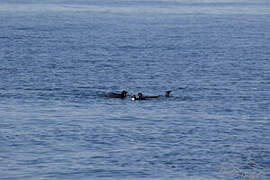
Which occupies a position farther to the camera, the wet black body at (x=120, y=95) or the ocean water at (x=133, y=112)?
the wet black body at (x=120, y=95)

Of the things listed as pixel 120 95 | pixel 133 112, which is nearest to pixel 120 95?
pixel 120 95

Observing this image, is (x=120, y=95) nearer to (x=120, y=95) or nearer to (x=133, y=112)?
(x=120, y=95)

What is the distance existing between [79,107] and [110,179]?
42.6 ft

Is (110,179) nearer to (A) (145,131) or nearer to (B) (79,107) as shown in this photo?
(A) (145,131)

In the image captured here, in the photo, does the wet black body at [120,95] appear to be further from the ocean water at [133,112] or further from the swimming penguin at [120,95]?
the ocean water at [133,112]

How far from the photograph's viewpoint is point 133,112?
120 feet

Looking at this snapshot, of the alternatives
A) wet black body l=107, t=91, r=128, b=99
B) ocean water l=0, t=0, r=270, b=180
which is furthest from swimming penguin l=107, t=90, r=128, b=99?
ocean water l=0, t=0, r=270, b=180

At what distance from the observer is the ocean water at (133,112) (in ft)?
86.9

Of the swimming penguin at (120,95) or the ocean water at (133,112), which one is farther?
the swimming penguin at (120,95)

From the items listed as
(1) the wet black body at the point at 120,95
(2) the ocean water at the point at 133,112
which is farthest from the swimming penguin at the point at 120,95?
(2) the ocean water at the point at 133,112

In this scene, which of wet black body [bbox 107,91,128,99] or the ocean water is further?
wet black body [bbox 107,91,128,99]

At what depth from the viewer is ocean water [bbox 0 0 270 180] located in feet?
86.9

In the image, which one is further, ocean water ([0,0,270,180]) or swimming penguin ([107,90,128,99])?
swimming penguin ([107,90,128,99])

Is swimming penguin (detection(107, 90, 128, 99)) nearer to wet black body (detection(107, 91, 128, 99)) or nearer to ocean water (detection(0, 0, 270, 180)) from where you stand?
wet black body (detection(107, 91, 128, 99))
